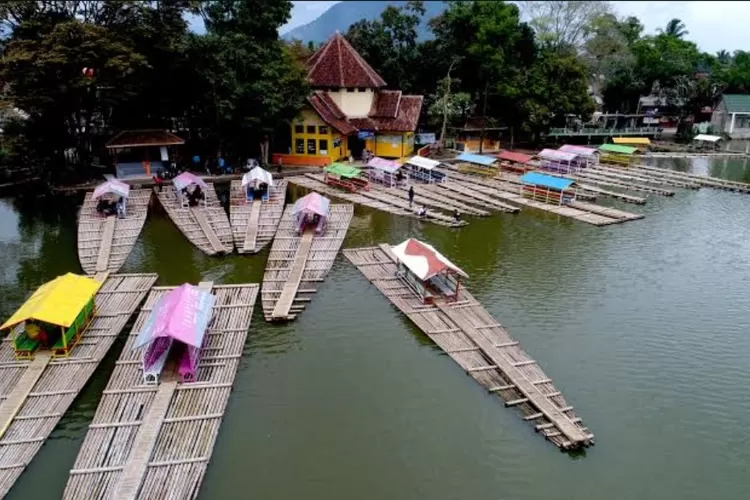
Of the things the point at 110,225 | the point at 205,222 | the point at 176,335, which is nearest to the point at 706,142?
the point at 205,222

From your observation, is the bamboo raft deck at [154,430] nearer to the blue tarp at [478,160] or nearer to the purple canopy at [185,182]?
the purple canopy at [185,182]

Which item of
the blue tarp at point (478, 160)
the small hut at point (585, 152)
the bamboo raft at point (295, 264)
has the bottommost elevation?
the bamboo raft at point (295, 264)

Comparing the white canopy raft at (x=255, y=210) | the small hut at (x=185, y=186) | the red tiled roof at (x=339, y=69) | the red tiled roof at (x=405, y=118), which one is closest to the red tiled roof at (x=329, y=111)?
the red tiled roof at (x=339, y=69)

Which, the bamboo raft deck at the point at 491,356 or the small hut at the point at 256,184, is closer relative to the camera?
the bamboo raft deck at the point at 491,356

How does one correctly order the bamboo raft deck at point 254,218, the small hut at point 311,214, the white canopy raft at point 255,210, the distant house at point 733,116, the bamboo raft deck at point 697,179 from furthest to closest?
the distant house at point 733,116
the bamboo raft deck at point 697,179
the small hut at point 311,214
the white canopy raft at point 255,210
the bamboo raft deck at point 254,218

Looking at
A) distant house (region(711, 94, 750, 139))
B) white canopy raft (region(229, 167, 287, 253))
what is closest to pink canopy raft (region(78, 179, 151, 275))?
white canopy raft (region(229, 167, 287, 253))

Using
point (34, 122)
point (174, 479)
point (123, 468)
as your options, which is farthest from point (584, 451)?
point (34, 122)

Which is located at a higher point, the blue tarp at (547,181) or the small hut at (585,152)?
the small hut at (585,152)

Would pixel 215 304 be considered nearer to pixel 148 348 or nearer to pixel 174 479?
pixel 148 348
